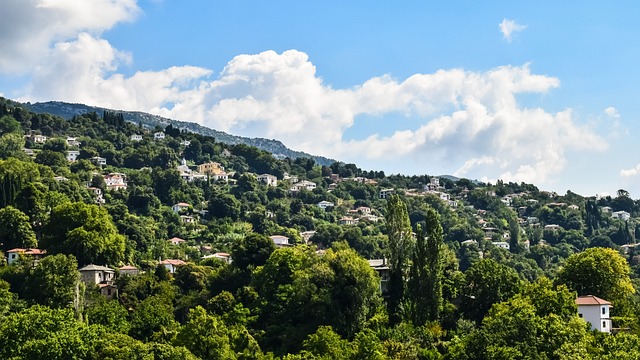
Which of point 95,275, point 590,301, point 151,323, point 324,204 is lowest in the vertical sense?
point 151,323

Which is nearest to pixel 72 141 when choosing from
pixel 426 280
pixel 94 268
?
pixel 94 268

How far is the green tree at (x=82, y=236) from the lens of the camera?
59875 millimetres

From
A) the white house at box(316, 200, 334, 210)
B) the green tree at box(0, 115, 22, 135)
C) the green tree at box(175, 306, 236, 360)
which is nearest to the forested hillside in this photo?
the green tree at box(175, 306, 236, 360)

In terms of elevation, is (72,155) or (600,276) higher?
(72,155)

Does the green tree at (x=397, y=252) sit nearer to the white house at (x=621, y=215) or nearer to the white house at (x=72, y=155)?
the white house at (x=72, y=155)

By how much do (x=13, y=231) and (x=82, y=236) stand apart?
803 centimetres

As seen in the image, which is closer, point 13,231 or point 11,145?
point 13,231

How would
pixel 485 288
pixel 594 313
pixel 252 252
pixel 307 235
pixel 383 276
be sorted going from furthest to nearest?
pixel 307 235 < pixel 252 252 < pixel 383 276 < pixel 485 288 < pixel 594 313

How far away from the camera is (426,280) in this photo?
163ft

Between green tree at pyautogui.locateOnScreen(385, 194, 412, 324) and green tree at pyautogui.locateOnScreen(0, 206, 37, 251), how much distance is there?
30779 mm

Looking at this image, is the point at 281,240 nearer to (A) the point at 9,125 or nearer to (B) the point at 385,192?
(A) the point at 9,125

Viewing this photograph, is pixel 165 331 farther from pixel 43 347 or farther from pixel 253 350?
pixel 43 347

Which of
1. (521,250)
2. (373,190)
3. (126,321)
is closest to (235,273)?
(126,321)

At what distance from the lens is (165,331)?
47438 mm
